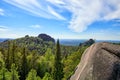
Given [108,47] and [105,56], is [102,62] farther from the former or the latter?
[108,47]

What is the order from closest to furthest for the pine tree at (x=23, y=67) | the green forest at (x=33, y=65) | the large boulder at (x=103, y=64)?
the large boulder at (x=103, y=64), the green forest at (x=33, y=65), the pine tree at (x=23, y=67)

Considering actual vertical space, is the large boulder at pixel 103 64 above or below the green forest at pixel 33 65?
above

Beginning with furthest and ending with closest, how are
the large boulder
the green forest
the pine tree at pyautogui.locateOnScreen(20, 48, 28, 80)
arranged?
the pine tree at pyautogui.locateOnScreen(20, 48, 28, 80), the green forest, the large boulder

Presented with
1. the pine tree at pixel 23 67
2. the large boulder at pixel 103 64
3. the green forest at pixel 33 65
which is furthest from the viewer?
the pine tree at pixel 23 67


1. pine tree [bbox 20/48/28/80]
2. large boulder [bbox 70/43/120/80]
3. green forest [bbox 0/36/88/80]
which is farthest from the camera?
pine tree [bbox 20/48/28/80]

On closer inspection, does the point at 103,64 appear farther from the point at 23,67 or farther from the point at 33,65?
the point at 33,65

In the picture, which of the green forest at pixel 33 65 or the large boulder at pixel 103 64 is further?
the green forest at pixel 33 65

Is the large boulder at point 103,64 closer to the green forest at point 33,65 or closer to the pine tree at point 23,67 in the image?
the green forest at point 33,65

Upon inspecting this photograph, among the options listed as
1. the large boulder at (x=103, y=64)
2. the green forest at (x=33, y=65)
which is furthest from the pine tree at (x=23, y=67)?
the large boulder at (x=103, y=64)

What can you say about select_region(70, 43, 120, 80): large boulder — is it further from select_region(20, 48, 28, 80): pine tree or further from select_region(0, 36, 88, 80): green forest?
select_region(20, 48, 28, 80): pine tree

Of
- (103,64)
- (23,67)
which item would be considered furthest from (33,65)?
(103,64)

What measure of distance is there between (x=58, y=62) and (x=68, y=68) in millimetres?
18318

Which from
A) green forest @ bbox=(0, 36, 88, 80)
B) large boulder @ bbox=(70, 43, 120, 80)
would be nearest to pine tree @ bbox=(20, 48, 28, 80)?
green forest @ bbox=(0, 36, 88, 80)

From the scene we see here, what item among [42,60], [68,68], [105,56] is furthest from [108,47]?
[42,60]
